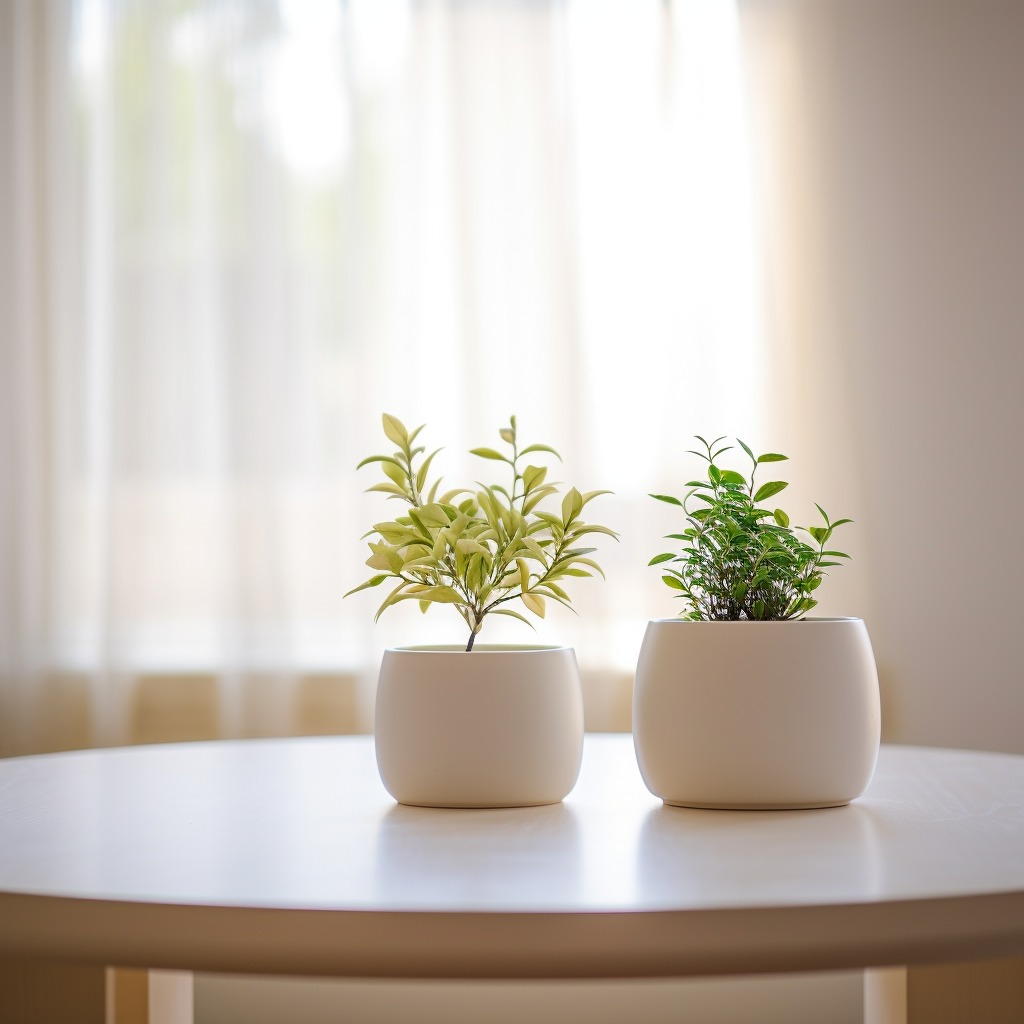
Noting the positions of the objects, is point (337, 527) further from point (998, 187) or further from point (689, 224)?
point (998, 187)

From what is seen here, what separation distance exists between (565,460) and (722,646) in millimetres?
1411

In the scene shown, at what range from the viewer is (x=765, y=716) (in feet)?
2.52

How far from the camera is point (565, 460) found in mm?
2178

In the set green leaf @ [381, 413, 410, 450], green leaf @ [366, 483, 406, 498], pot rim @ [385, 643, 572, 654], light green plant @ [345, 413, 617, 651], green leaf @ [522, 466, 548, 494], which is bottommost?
pot rim @ [385, 643, 572, 654]

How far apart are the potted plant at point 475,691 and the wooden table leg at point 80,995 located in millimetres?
348

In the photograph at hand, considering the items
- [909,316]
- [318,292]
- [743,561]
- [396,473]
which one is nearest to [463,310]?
[318,292]

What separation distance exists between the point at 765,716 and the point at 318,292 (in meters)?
1.68

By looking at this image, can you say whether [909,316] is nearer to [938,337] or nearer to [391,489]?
[938,337]

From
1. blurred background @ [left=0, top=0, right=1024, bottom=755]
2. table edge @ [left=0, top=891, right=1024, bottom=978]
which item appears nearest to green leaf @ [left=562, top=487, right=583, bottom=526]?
table edge @ [left=0, top=891, right=1024, bottom=978]

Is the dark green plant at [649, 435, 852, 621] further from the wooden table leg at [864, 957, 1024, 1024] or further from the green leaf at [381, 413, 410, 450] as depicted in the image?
the wooden table leg at [864, 957, 1024, 1024]

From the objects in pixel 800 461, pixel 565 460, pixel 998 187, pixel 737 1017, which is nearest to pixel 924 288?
pixel 998 187

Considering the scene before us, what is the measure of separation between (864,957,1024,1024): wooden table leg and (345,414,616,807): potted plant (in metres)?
0.40

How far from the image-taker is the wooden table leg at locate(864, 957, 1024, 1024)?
96 centimetres

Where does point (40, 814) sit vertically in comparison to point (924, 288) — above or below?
below
